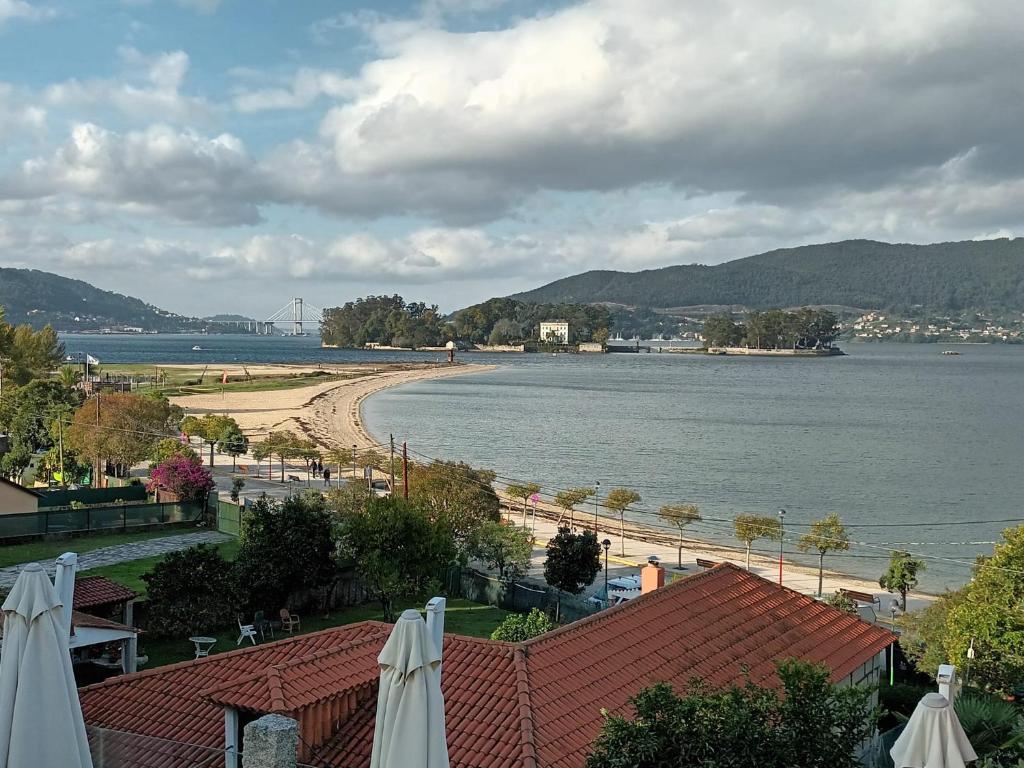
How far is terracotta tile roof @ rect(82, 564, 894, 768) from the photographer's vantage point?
27.3 feet

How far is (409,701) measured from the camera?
5.53 metres

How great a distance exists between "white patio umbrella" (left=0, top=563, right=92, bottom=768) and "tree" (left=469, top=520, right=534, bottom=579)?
15981 millimetres

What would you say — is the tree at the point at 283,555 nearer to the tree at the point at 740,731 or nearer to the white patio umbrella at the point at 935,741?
the tree at the point at 740,731

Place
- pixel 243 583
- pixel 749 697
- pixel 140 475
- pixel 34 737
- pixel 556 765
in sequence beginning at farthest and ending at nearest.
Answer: pixel 140 475
pixel 243 583
pixel 556 765
pixel 749 697
pixel 34 737

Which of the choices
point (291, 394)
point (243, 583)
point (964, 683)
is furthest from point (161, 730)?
point (291, 394)

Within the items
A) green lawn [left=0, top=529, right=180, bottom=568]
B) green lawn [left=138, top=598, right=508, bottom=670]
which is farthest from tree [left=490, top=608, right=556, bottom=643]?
green lawn [left=0, top=529, right=180, bottom=568]

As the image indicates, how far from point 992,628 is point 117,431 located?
30.0m

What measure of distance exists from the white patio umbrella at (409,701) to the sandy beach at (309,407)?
1868 inches

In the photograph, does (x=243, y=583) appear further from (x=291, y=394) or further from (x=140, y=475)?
(x=291, y=394)

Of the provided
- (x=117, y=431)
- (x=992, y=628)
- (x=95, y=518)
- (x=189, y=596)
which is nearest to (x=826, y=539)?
(x=992, y=628)

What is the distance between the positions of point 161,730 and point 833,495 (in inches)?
1543

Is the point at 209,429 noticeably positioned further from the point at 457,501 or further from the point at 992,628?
the point at 992,628

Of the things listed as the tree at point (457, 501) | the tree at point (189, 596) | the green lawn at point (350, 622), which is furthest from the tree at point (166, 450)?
the tree at point (189, 596)

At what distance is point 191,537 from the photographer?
2358cm
